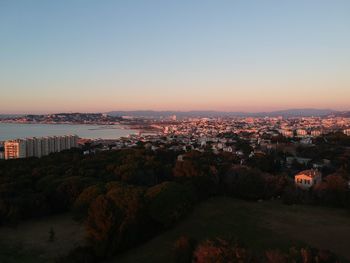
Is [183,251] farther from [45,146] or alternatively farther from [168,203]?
[45,146]

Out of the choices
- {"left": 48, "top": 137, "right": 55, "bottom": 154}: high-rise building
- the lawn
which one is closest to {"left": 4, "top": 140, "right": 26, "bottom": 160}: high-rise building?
{"left": 48, "top": 137, "right": 55, "bottom": 154}: high-rise building

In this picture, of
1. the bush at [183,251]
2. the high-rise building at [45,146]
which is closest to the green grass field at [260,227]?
the bush at [183,251]

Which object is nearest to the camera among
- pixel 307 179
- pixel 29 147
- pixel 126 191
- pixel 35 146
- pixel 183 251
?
pixel 183 251

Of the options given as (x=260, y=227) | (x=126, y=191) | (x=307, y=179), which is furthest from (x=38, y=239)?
(x=307, y=179)

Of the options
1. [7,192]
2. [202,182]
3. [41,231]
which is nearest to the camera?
[41,231]

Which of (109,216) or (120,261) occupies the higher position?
(109,216)

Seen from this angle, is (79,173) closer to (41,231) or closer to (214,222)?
(41,231)

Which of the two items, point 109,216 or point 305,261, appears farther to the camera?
point 109,216

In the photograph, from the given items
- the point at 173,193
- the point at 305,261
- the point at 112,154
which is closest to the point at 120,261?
the point at 173,193
